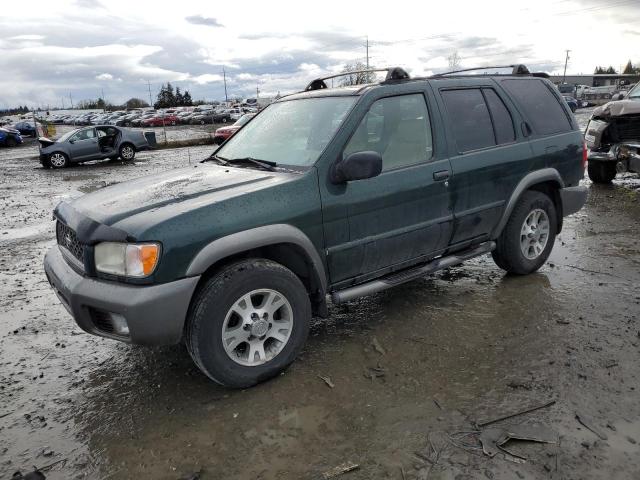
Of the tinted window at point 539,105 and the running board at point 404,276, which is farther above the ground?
the tinted window at point 539,105

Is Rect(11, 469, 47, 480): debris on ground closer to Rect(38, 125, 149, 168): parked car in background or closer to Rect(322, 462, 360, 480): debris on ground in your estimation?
Rect(322, 462, 360, 480): debris on ground

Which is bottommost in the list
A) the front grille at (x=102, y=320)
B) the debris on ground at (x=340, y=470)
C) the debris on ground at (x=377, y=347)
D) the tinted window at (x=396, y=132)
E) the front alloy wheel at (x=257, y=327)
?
the debris on ground at (x=340, y=470)

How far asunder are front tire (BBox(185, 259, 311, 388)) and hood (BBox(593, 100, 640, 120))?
7752 mm

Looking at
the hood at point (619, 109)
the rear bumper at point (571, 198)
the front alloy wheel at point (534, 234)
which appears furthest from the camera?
the hood at point (619, 109)

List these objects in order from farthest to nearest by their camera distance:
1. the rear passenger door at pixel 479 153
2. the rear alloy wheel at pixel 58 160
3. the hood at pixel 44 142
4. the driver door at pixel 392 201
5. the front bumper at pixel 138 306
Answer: the hood at pixel 44 142 < the rear alloy wheel at pixel 58 160 < the rear passenger door at pixel 479 153 < the driver door at pixel 392 201 < the front bumper at pixel 138 306

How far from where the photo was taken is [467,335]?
389cm

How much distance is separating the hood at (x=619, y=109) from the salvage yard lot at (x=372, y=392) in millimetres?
4814

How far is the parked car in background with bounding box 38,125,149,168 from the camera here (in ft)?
57.8

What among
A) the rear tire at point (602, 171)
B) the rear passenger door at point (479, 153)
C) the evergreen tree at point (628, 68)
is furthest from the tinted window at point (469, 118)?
the evergreen tree at point (628, 68)

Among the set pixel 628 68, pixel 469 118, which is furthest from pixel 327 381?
pixel 628 68

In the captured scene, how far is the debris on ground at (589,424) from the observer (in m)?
2.71

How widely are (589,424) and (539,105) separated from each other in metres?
3.20

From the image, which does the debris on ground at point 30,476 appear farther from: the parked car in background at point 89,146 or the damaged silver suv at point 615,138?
the parked car in background at point 89,146

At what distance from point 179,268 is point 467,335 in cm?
223
